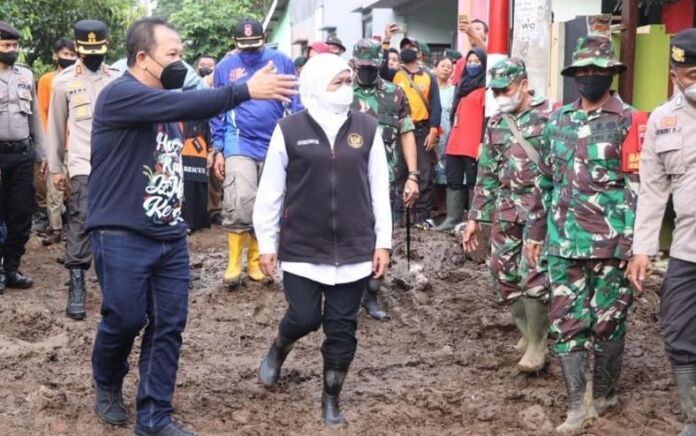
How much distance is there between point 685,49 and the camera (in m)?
4.48

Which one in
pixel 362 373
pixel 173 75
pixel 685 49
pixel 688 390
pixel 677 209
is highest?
pixel 685 49

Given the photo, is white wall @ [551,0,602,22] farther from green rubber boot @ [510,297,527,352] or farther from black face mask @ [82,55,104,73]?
green rubber boot @ [510,297,527,352]

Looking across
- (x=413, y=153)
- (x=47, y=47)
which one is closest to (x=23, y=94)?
(x=413, y=153)

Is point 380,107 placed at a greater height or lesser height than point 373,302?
greater

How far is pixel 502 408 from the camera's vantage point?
543 centimetres

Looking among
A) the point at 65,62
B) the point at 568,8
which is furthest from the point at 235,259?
the point at 568,8

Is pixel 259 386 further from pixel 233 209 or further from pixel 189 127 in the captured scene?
pixel 189 127

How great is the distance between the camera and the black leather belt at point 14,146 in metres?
8.20

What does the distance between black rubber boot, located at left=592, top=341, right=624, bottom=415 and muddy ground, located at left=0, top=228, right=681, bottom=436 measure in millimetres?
114

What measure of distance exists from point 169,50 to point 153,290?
3.98 feet

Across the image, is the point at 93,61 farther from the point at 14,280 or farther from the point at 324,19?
the point at 324,19

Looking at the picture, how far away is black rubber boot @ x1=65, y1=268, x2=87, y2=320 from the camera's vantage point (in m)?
7.53

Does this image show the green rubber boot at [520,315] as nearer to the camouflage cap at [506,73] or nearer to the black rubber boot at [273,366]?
the camouflage cap at [506,73]

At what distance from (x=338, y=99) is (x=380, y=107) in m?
2.41
